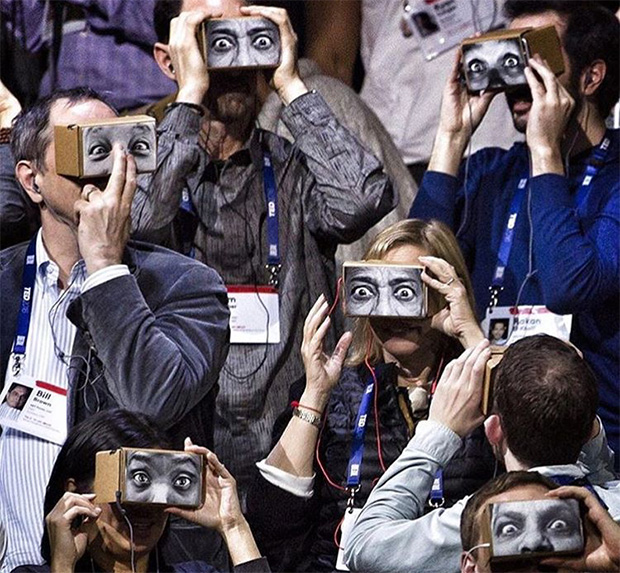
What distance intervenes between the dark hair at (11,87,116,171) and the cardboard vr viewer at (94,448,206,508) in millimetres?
879

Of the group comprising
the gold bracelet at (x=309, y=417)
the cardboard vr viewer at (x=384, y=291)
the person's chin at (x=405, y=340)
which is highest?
the cardboard vr viewer at (x=384, y=291)

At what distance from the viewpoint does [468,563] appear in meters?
3.28

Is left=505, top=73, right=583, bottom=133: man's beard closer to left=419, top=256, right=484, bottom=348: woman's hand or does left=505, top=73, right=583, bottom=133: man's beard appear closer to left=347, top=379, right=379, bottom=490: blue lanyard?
left=419, top=256, right=484, bottom=348: woman's hand

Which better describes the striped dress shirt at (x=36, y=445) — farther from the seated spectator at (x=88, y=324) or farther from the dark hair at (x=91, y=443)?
the dark hair at (x=91, y=443)

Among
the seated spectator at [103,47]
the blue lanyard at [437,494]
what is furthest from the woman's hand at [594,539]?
the seated spectator at [103,47]

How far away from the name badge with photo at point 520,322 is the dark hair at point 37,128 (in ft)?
3.93

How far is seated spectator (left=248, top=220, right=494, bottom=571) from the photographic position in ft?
13.3

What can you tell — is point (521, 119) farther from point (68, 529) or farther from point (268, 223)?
point (68, 529)

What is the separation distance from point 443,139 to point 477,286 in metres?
0.41

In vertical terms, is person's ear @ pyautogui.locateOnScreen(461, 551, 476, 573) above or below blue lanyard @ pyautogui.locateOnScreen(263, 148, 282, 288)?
below

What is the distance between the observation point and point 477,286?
4867 millimetres

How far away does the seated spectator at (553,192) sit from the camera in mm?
4613

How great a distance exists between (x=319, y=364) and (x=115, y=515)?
26.0 inches

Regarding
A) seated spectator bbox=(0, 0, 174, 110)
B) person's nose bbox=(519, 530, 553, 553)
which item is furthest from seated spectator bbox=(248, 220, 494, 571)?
seated spectator bbox=(0, 0, 174, 110)
